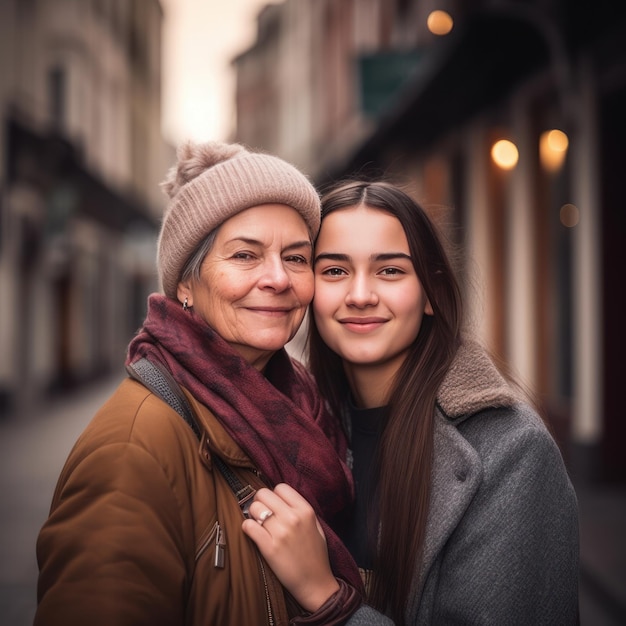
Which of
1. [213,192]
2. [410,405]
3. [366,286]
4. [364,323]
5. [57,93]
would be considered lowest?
[410,405]

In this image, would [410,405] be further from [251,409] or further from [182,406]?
[182,406]

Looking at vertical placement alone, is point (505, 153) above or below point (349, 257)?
above

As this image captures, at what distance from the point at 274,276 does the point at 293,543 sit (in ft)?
2.44

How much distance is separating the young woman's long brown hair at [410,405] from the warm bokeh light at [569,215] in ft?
20.2

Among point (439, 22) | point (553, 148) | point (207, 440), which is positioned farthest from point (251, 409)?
point (439, 22)

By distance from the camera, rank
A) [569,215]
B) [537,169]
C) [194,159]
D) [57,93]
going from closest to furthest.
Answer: [194,159], [569,215], [537,169], [57,93]

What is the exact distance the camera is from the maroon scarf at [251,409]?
203cm

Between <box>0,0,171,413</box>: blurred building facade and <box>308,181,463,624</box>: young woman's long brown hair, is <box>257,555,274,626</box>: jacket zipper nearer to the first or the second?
<box>308,181,463,624</box>: young woman's long brown hair

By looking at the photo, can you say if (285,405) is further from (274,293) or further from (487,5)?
(487,5)

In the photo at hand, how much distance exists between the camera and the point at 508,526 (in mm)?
1998

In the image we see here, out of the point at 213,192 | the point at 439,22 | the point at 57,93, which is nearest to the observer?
the point at 213,192

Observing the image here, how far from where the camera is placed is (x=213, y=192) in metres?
2.19

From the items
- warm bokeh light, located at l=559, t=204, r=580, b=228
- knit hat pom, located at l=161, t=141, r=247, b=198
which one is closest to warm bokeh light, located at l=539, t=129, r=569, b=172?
warm bokeh light, located at l=559, t=204, r=580, b=228

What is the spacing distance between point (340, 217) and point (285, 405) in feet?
2.12
